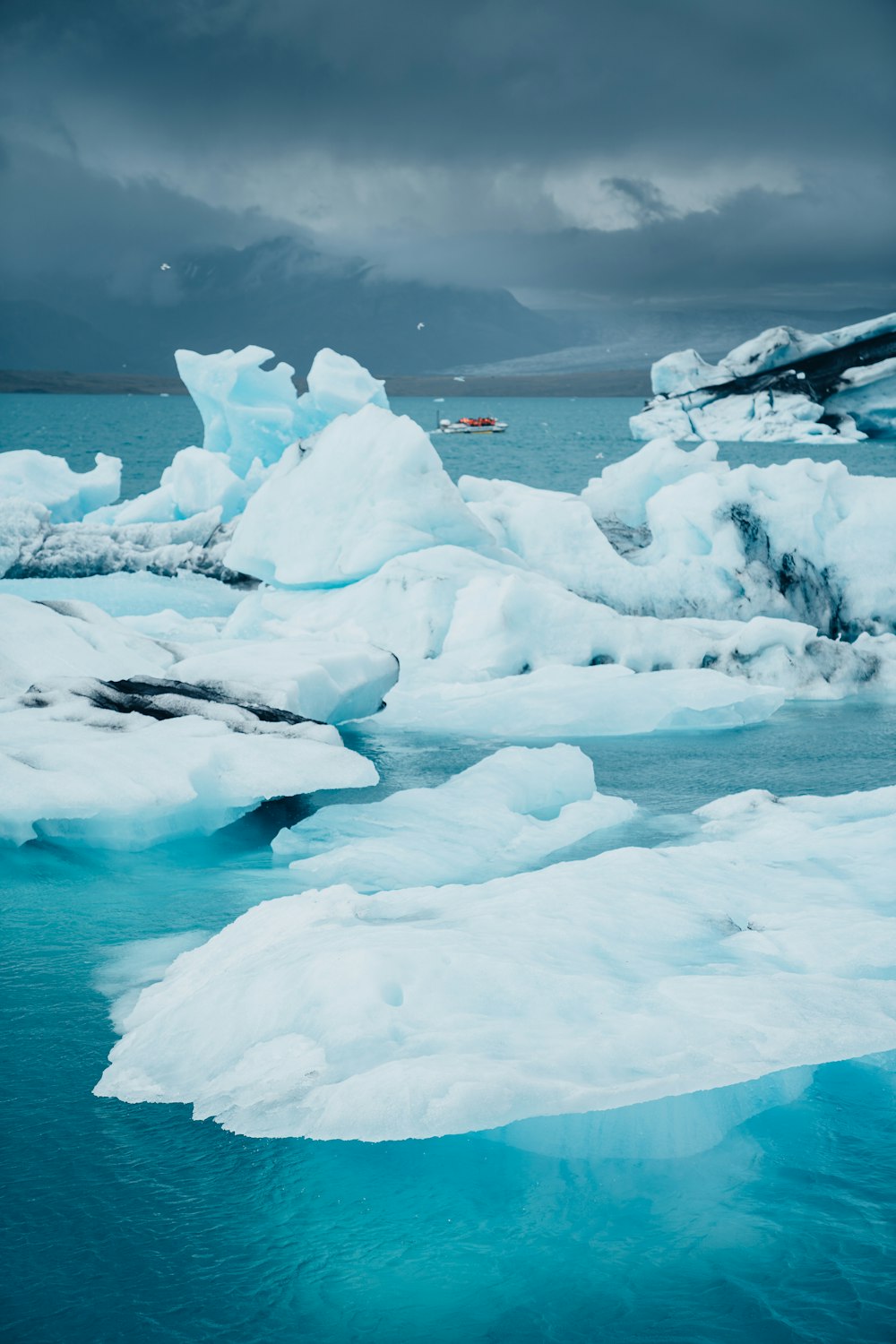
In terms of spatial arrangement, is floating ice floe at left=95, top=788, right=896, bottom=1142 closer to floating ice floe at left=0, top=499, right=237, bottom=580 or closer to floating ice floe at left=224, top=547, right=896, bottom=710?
floating ice floe at left=224, top=547, right=896, bottom=710

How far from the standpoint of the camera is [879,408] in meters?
55.9

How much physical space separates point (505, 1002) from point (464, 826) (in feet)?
10.6

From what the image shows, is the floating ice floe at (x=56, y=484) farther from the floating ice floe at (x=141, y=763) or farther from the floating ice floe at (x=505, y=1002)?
the floating ice floe at (x=505, y=1002)

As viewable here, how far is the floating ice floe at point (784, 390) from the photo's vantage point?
51531 mm

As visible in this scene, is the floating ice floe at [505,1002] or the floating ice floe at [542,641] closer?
the floating ice floe at [505,1002]

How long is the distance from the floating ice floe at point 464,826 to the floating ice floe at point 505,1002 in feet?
3.77

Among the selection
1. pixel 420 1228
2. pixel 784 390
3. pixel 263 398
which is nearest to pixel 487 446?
pixel 784 390

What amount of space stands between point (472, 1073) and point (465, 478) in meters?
15.2

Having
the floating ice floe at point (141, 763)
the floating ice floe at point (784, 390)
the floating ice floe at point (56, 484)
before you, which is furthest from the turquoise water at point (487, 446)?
the floating ice floe at point (141, 763)

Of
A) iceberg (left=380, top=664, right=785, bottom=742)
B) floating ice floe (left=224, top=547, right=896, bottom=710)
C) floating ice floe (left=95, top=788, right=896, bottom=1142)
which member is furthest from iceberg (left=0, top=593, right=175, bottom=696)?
floating ice floe (left=95, top=788, right=896, bottom=1142)

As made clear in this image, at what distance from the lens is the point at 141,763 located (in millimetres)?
7359

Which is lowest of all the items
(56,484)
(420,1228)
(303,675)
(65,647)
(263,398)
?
(420,1228)

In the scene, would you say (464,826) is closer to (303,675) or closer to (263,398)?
(303,675)

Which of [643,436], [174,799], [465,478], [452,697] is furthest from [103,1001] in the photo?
[643,436]
